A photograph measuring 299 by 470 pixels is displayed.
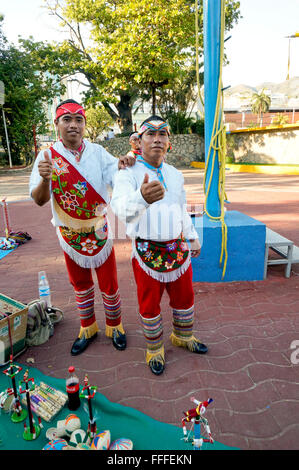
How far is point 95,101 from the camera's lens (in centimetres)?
2017

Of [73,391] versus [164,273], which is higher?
[164,273]

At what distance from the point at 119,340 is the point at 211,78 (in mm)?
3067

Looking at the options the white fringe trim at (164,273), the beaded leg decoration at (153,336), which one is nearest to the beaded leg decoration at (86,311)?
the beaded leg decoration at (153,336)

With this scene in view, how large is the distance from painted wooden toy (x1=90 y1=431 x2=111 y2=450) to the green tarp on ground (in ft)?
0.43

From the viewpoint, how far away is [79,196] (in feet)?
8.41

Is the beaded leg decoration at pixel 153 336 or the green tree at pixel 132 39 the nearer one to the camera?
the beaded leg decoration at pixel 153 336

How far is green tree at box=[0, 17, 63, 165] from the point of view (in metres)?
18.0

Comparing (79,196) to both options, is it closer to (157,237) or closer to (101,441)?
(157,237)

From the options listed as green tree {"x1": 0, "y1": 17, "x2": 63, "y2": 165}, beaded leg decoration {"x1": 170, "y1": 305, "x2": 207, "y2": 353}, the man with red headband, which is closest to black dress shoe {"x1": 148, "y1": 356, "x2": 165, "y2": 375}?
beaded leg decoration {"x1": 170, "y1": 305, "x2": 207, "y2": 353}

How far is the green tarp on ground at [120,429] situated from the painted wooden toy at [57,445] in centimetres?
13

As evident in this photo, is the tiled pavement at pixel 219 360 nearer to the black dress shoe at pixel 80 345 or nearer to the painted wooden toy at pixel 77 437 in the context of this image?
the black dress shoe at pixel 80 345

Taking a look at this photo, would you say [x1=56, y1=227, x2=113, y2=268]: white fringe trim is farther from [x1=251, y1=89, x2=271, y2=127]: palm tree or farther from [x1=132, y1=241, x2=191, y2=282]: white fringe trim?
[x1=251, y1=89, x2=271, y2=127]: palm tree

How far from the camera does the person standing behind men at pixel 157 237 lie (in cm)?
223

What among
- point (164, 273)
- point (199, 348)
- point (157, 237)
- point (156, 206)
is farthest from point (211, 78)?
point (199, 348)
